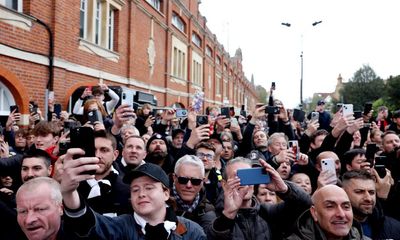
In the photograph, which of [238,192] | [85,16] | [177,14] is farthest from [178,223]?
[177,14]

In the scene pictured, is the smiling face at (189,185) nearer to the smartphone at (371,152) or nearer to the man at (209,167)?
the man at (209,167)

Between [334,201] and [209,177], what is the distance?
80.1 inches

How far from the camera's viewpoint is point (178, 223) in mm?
2922

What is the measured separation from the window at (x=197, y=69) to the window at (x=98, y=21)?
39.4ft

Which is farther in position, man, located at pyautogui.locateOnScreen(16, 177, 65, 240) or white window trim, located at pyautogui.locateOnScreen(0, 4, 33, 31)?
white window trim, located at pyautogui.locateOnScreen(0, 4, 33, 31)

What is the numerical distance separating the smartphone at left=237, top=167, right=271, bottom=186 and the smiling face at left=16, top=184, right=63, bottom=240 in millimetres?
1277

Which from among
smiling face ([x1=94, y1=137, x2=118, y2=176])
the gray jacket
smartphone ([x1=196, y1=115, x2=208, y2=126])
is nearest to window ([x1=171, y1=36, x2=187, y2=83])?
smartphone ([x1=196, y1=115, x2=208, y2=126])

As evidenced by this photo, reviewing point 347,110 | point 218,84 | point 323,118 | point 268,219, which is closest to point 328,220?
point 268,219

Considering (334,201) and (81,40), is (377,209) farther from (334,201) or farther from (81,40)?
(81,40)

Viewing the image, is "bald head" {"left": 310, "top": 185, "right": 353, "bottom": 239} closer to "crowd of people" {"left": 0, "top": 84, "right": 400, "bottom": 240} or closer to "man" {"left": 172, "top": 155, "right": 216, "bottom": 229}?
"crowd of people" {"left": 0, "top": 84, "right": 400, "bottom": 240}

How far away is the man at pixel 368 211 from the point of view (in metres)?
3.65

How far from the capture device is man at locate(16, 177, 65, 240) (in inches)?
95.0

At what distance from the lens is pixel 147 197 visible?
9.33 ft

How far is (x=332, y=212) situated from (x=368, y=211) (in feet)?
2.62
